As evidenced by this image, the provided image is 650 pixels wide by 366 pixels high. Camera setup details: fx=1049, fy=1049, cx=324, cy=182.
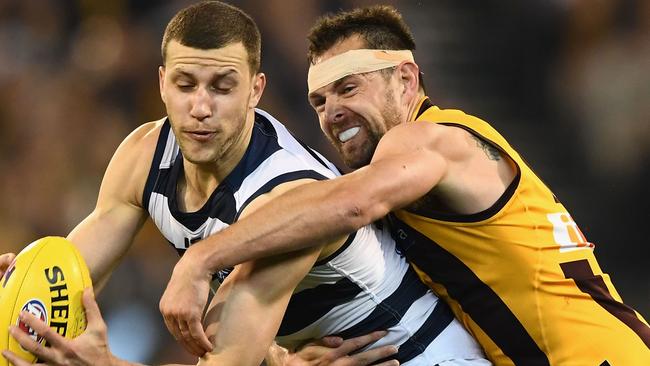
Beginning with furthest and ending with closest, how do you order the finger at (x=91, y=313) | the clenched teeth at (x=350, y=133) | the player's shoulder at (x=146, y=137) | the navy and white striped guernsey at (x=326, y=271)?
the clenched teeth at (x=350, y=133), the player's shoulder at (x=146, y=137), the navy and white striped guernsey at (x=326, y=271), the finger at (x=91, y=313)

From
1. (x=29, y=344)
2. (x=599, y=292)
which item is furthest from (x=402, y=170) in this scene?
(x=29, y=344)

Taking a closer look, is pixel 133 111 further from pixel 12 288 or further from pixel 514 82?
pixel 12 288

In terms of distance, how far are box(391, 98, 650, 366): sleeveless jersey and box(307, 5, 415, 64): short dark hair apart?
0.49 meters

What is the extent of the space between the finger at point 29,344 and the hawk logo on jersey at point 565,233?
1.57 metres

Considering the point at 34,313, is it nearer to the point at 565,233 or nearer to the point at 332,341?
the point at 332,341

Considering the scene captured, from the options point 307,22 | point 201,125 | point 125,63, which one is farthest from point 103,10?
point 201,125

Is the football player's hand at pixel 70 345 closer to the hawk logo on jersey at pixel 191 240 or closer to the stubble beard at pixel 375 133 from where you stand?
the hawk logo on jersey at pixel 191 240

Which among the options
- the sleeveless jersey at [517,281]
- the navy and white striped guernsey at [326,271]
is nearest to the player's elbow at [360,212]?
the navy and white striped guernsey at [326,271]

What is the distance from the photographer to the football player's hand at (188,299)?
2693mm

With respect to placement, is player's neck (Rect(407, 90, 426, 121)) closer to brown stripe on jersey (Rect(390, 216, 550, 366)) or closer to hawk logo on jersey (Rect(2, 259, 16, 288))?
brown stripe on jersey (Rect(390, 216, 550, 366))

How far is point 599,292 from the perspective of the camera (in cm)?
330

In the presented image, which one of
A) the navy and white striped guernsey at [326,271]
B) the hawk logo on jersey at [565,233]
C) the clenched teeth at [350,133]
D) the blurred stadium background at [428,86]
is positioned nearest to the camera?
the navy and white striped guernsey at [326,271]

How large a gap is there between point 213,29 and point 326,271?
79 cm

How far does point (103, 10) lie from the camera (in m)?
6.51
